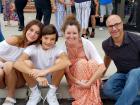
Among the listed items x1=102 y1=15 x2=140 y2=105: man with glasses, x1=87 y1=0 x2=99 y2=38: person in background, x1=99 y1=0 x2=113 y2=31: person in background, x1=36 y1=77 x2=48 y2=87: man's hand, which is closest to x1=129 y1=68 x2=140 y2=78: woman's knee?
x1=102 y1=15 x2=140 y2=105: man with glasses

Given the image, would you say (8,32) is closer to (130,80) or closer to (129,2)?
(129,2)

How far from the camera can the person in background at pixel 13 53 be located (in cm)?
464

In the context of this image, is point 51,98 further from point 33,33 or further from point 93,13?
point 93,13

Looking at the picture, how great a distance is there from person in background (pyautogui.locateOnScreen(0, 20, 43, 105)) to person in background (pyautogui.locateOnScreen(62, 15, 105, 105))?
384 millimetres

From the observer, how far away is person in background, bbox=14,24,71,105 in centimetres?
452

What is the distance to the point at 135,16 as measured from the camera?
10.5 m

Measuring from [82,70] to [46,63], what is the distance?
455 millimetres

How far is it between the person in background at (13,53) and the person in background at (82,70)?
0.38m

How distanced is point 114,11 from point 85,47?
6.72 meters

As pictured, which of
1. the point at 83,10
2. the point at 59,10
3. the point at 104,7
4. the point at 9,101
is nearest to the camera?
the point at 9,101

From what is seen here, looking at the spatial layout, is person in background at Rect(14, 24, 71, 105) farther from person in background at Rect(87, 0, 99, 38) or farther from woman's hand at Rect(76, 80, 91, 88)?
person in background at Rect(87, 0, 99, 38)

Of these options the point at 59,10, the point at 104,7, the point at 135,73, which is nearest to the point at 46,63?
the point at 135,73

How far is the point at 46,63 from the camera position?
4738 mm

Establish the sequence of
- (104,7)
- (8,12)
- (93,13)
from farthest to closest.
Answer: (8,12), (104,7), (93,13)
